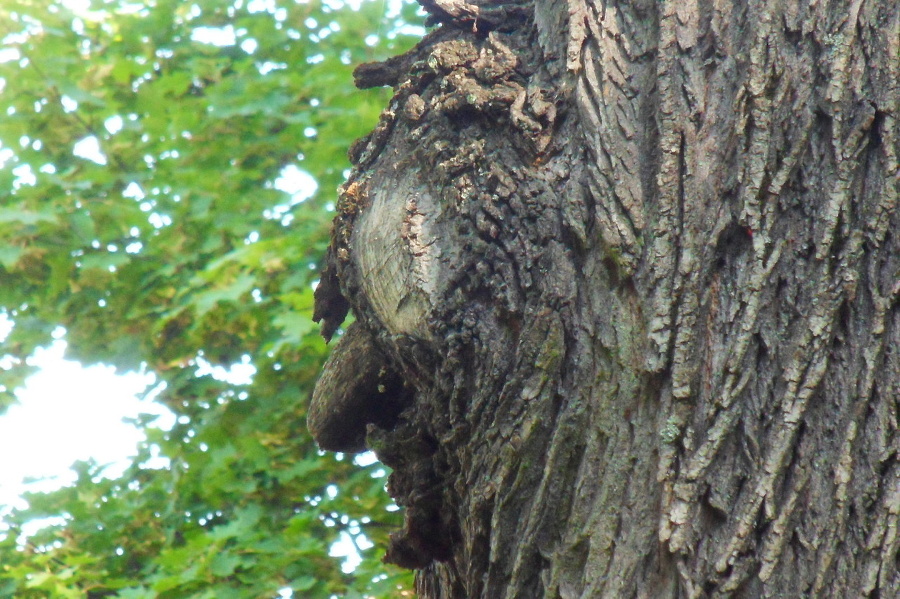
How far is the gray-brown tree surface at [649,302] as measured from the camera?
108cm

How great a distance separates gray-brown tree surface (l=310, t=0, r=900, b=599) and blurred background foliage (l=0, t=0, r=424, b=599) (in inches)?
76.2

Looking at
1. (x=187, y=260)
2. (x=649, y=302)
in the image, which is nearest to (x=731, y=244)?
(x=649, y=302)

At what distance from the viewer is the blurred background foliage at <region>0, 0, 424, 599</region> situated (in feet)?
11.7

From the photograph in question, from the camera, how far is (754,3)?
1347 mm

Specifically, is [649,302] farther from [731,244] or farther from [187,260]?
[187,260]

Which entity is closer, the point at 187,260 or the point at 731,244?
the point at 731,244

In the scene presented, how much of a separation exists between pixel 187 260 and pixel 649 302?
127 inches

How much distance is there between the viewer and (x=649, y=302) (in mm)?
1257

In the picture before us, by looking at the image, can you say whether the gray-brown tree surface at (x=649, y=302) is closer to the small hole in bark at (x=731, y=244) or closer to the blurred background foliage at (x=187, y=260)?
the small hole in bark at (x=731, y=244)

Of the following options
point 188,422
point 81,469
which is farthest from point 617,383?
point 81,469

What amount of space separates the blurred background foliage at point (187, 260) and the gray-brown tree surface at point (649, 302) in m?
1.93

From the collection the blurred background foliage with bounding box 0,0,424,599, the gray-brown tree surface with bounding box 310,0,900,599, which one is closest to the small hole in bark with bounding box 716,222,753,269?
the gray-brown tree surface with bounding box 310,0,900,599

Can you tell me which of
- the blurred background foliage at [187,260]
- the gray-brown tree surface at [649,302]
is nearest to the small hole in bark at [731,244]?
the gray-brown tree surface at [649,302]

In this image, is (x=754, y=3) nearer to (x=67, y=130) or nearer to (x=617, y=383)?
(x=617, y=383)
